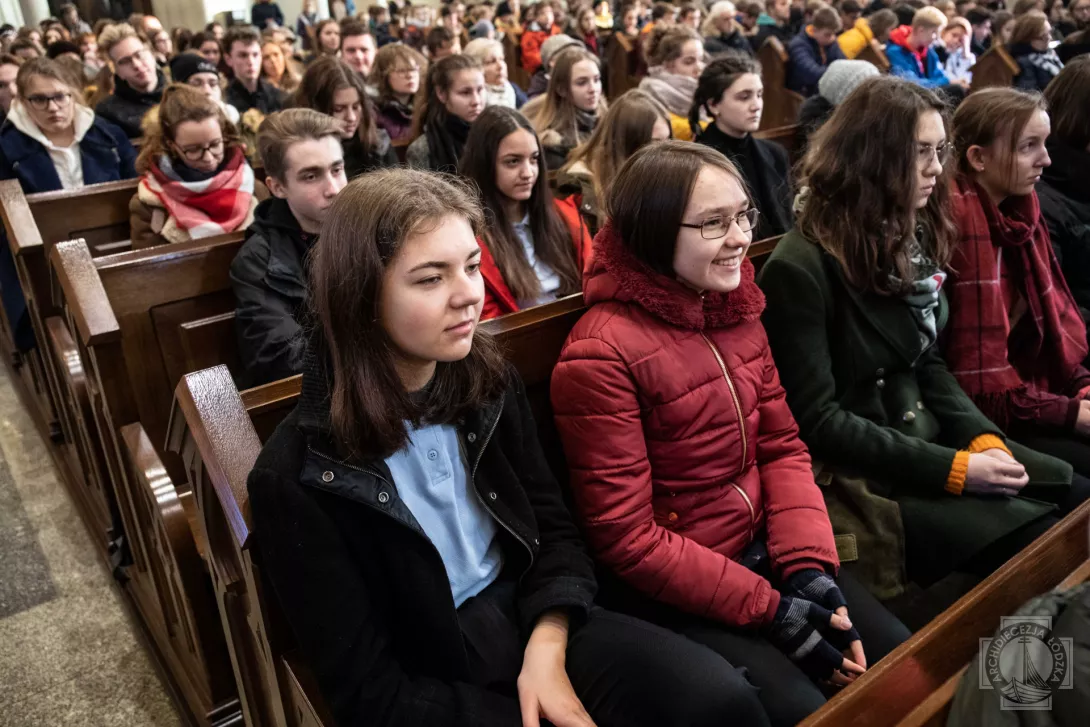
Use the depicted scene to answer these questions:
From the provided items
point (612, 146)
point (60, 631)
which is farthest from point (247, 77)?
point (60, 631)

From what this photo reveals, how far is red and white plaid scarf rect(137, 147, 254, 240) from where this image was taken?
2.56 m

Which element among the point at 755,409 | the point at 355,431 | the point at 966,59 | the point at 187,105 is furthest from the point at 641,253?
the point at 966,59

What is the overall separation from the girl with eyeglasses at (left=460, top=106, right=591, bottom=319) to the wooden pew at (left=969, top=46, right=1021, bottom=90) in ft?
12.8

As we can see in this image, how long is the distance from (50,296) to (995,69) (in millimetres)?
5313

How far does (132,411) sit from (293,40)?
7.44 meters

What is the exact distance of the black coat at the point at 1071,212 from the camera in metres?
2.35

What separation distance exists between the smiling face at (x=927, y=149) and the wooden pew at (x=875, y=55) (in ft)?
14.0

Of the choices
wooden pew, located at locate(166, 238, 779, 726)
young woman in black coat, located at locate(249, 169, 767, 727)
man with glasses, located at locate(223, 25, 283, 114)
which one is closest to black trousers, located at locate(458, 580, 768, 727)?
young woman in black coat, located at locate(249, 169, 767, 727)

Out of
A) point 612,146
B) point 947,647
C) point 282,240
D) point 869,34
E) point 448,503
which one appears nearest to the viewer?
point 947,647

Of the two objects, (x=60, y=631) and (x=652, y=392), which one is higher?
(x=652, y=392)

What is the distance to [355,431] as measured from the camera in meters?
1.09

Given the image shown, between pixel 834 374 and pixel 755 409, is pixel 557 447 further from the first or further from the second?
pixel 834 374

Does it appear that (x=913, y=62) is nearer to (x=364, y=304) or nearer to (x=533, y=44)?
(x=533, y=44)

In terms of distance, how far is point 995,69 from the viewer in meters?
5.25
